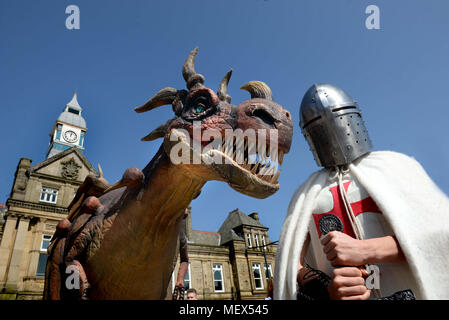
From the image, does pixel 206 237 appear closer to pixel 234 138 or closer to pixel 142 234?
pixel 142 234

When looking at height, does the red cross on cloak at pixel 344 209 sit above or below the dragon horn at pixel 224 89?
below

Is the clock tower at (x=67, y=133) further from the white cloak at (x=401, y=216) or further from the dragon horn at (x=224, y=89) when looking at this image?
the white cloak at (x=401, y=216)

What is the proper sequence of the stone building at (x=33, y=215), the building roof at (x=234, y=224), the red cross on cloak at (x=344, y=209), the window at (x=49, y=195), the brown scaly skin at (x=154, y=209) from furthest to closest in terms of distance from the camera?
the building roof at (x=234, y=224), the window at (x=49, y=195), the stone building at (x=33, y=215), the brown scaly skin at (x=154, y=209), the red cross on cloak at (x=344, y=209)

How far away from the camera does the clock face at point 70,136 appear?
113 ft

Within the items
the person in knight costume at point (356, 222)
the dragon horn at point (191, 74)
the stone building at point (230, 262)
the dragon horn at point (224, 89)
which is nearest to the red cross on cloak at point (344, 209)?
the person in knight costume at point (356, 222)

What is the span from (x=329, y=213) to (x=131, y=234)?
156 centimetres

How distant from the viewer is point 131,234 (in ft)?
7.42

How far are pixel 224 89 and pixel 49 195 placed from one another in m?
20.6

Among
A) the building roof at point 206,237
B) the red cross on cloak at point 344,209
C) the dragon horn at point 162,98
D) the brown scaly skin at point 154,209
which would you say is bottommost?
the red cross on cloak at point 344,209

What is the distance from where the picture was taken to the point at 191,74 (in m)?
2.52

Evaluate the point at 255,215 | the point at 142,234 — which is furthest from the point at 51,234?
the point at 255,215

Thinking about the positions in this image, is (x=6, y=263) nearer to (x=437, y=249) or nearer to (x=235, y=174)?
(x=235, y=174)

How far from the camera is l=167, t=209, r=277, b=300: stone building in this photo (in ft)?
70.8

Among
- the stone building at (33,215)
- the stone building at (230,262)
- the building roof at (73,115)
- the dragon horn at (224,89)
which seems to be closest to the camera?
the dragon horn at (224,89)
